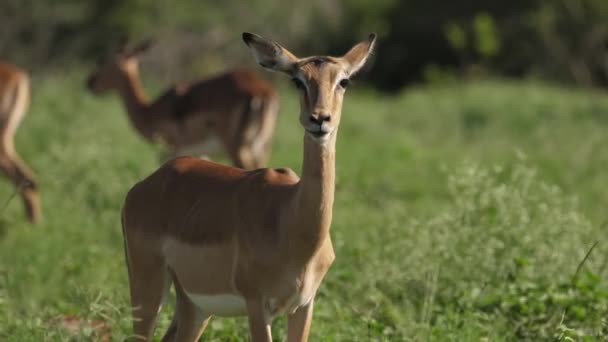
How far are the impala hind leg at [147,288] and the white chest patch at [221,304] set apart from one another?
0.62ft

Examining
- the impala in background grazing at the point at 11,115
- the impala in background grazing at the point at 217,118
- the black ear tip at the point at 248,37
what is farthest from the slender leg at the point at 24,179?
the black ear tip at the point at 248,37

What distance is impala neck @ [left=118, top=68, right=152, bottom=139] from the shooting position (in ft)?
35.8

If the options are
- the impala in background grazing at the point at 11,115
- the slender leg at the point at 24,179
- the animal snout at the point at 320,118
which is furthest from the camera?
the impala in background grazing at the point at 11,115

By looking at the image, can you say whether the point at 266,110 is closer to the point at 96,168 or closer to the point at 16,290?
the point at 96,168

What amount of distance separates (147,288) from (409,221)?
2.27 m

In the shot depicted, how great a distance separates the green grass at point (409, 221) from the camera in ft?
15.6

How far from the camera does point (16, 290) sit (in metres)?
6.44

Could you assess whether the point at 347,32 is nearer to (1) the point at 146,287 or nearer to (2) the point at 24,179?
(2) the point at 24,179

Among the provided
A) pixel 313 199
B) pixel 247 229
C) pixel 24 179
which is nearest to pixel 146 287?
pixel 247 229

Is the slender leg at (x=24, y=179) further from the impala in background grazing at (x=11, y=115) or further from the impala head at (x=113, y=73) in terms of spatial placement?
the impala head at (x=113, y=73)

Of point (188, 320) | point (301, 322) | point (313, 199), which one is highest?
point (313, 199)

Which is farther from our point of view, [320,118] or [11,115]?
[11,115]

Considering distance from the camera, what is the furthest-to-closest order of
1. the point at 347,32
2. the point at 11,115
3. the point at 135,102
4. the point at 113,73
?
1. the point at 347,32
2. the point at 113,73
3. the point at 135,102
4. the point at 11,115

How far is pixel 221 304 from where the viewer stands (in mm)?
3980
